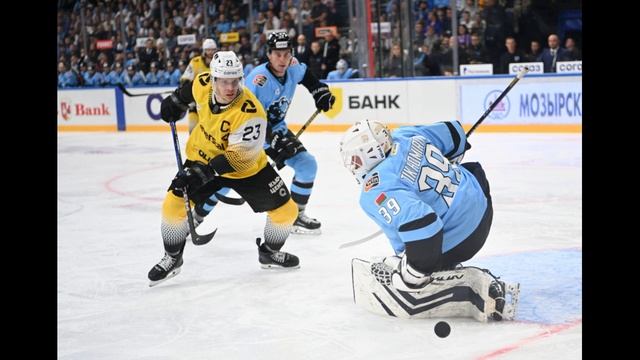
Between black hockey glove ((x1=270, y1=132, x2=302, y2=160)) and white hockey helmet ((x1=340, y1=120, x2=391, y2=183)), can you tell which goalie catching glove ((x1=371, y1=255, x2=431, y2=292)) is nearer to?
white hockey helmet ((x1=340, y1=120, x2=391, y2=183))

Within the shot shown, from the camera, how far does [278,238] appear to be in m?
4.50

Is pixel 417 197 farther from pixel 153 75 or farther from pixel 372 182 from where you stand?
pixel 153 75

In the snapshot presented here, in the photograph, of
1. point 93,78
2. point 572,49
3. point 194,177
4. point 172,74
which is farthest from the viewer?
point 93,78

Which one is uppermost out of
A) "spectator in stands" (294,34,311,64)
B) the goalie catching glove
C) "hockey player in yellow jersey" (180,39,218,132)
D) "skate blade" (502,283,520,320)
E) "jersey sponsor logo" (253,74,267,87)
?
"spectator in stands" (294,34,311,64)

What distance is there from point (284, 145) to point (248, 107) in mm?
1266

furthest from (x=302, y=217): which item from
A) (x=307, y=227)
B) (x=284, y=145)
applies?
(x=284, y=145)

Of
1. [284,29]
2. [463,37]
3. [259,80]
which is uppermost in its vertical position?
[284,29]

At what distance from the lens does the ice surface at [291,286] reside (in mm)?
3238

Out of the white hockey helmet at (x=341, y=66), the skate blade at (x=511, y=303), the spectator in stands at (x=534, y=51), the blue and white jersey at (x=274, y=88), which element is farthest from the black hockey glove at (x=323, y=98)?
the white hockey helmet at (x=341, y=66)

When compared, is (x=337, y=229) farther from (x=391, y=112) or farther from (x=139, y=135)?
(x=139, y=135)

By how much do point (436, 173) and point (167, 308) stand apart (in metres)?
1.40

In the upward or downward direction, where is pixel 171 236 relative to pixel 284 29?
downward

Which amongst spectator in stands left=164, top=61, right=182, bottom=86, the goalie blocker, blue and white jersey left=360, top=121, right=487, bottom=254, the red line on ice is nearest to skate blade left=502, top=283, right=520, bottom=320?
the goalie blocker

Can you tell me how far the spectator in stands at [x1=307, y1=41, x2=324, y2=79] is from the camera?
38.7ft
